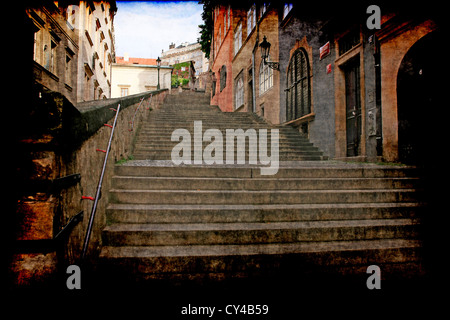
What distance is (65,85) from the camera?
35.0ft

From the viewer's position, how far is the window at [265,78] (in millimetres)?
11914

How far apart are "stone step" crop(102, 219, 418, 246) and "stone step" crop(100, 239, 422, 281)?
90mm

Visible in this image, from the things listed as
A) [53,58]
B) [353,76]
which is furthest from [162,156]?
[53,58]

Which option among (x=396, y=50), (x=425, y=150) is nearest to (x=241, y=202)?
(x=425, y=150)

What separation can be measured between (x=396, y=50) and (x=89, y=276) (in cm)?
685

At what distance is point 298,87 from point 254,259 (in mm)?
7901

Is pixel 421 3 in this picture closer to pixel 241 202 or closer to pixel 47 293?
pixel 241 202

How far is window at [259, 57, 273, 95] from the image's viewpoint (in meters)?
11.9

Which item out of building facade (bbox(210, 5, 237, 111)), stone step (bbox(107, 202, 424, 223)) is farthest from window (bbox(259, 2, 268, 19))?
stone step (bbox(107, 202, 424, 223))

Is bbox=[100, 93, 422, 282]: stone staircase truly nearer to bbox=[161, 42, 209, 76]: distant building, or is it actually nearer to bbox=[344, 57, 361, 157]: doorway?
bbox=[344, 57, 361, 157]: doorway

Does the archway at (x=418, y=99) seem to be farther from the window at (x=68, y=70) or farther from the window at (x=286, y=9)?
the window at (x=68, y=70)

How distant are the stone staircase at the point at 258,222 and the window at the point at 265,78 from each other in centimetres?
852
